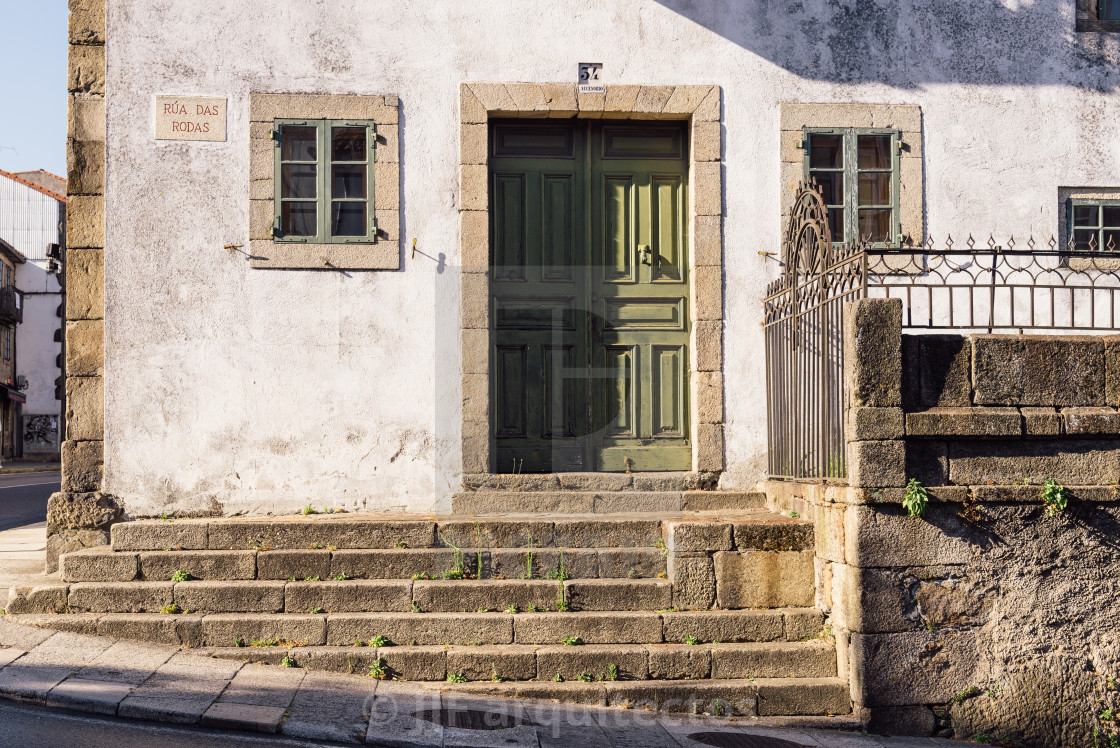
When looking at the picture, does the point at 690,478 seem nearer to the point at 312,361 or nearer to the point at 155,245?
the point at 312,361

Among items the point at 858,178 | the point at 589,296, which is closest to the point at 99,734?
the point at 589,296

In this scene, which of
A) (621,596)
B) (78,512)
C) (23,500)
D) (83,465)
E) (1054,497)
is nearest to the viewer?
(1054,497)

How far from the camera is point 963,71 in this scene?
8.05m

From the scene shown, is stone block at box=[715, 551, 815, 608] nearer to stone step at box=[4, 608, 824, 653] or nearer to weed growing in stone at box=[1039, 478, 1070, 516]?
stone step at box=[4, 608, 824, 653]

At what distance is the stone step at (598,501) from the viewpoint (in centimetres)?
745

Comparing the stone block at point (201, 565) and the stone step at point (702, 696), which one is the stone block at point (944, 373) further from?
the stone block at point (201, 565)

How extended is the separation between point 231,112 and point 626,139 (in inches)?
120

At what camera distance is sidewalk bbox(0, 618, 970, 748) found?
5246 mm

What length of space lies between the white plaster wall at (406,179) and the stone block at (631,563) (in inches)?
53.7

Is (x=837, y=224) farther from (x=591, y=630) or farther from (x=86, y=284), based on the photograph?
(x=86, y=284)

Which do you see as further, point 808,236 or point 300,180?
point 300,180

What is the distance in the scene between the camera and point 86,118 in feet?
25.0

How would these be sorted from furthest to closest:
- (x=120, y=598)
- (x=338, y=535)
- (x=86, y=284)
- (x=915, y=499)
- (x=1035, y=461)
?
(x=86, y=284), (x=338, y=535), (x=120, y=598), (x=1035, y=461), (x=915, y=499)

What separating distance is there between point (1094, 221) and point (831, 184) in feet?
7.07
